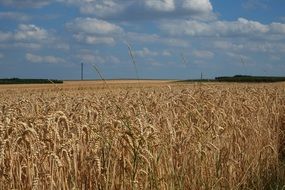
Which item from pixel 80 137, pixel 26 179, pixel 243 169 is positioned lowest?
pixel 243 169

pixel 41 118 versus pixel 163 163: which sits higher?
pixel 41 118

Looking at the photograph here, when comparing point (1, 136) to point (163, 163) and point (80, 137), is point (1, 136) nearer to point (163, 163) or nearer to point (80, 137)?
point (80, 137)

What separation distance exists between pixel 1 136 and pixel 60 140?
0.68m

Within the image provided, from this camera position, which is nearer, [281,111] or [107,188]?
[107,188]

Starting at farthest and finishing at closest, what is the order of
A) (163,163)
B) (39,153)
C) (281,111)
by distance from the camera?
(281,111), (163,163), (39,153)

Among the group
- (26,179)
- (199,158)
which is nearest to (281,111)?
(199,158)

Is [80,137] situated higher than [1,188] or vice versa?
[80,137]

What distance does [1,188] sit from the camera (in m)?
4.30

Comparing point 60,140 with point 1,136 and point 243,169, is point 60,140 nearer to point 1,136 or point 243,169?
point 1,136

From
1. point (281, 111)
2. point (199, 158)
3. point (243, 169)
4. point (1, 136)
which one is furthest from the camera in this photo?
point (281, 111)

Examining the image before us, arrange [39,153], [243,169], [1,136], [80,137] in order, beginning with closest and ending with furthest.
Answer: [1,136] < [39,153] < [80,137] < [243,169]

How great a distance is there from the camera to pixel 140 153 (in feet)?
15.4

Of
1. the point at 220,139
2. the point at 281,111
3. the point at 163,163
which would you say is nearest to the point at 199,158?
the point at 163,163

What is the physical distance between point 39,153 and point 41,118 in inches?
25.1
